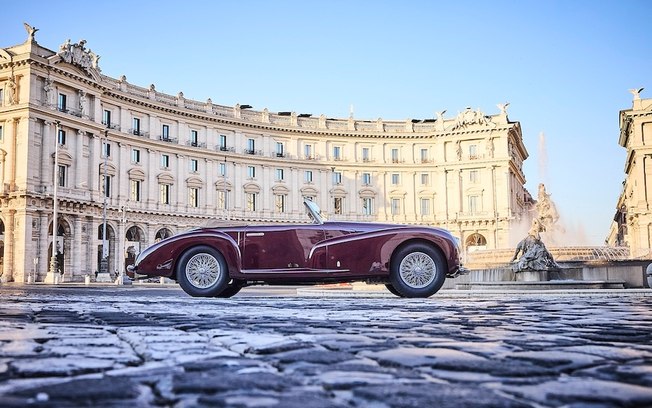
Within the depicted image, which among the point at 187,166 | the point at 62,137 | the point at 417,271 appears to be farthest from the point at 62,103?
the point at 417,271

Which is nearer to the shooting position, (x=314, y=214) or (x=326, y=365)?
(x=326, y=365)

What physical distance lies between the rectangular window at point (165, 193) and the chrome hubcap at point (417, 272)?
51306 mm

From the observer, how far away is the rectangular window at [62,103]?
158 ft

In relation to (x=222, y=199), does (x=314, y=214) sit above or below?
below

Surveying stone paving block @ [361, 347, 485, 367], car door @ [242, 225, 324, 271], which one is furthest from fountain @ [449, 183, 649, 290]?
stone paving block @ [361, 347, 485, 367]

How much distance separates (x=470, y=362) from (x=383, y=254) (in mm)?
6996

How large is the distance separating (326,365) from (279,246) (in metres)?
7.21

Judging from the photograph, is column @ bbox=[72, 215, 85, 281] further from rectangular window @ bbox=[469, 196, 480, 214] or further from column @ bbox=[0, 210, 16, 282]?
rectangular window @ bbox=[469, 196, 480, 214]

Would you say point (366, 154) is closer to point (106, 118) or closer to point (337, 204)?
point (337, 204)

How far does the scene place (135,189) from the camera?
185 feet

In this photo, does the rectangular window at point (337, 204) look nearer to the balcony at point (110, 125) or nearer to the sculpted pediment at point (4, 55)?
the balcony at point (110, 125)

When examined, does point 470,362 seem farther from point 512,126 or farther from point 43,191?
point 512,126

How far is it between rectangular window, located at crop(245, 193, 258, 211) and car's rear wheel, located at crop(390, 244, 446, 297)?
55.3 meters

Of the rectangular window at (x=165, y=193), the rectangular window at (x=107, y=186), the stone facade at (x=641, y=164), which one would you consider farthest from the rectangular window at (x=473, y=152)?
the rectangular window at (x=107, y=186)
